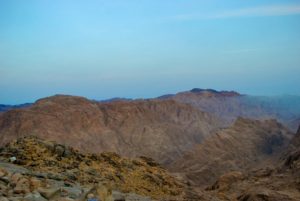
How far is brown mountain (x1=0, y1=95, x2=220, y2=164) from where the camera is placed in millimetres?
119562

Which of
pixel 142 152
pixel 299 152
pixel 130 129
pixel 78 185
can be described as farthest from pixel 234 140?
pixel 78 185

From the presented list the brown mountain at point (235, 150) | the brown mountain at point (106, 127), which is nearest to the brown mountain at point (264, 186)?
the brown mountain at point (235, 150)

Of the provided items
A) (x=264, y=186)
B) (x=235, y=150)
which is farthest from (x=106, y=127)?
(x=264, y=186)

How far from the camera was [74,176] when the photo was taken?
1658 centimetres

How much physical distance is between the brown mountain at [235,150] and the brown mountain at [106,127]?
16.4 meters

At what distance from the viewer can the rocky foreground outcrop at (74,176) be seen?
39.8 feet

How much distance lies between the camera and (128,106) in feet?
503

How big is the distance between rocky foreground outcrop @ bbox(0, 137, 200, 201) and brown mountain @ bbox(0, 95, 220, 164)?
90737 mm

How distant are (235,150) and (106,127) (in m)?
38.6

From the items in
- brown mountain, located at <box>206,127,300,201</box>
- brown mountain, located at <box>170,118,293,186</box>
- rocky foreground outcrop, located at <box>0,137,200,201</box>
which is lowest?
brown mountain, located at <box>170,118,293,186</box>

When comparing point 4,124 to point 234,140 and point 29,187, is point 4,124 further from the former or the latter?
point 29,187

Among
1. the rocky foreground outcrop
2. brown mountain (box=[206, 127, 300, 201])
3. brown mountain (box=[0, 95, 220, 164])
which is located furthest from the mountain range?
the rocky foreground outcrop

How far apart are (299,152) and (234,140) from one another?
76.0 m

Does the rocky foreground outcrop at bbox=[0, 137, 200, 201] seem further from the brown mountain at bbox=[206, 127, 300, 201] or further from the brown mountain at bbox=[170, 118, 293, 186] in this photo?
the brown mountain at bbox=[170, 118, 293, 186]
